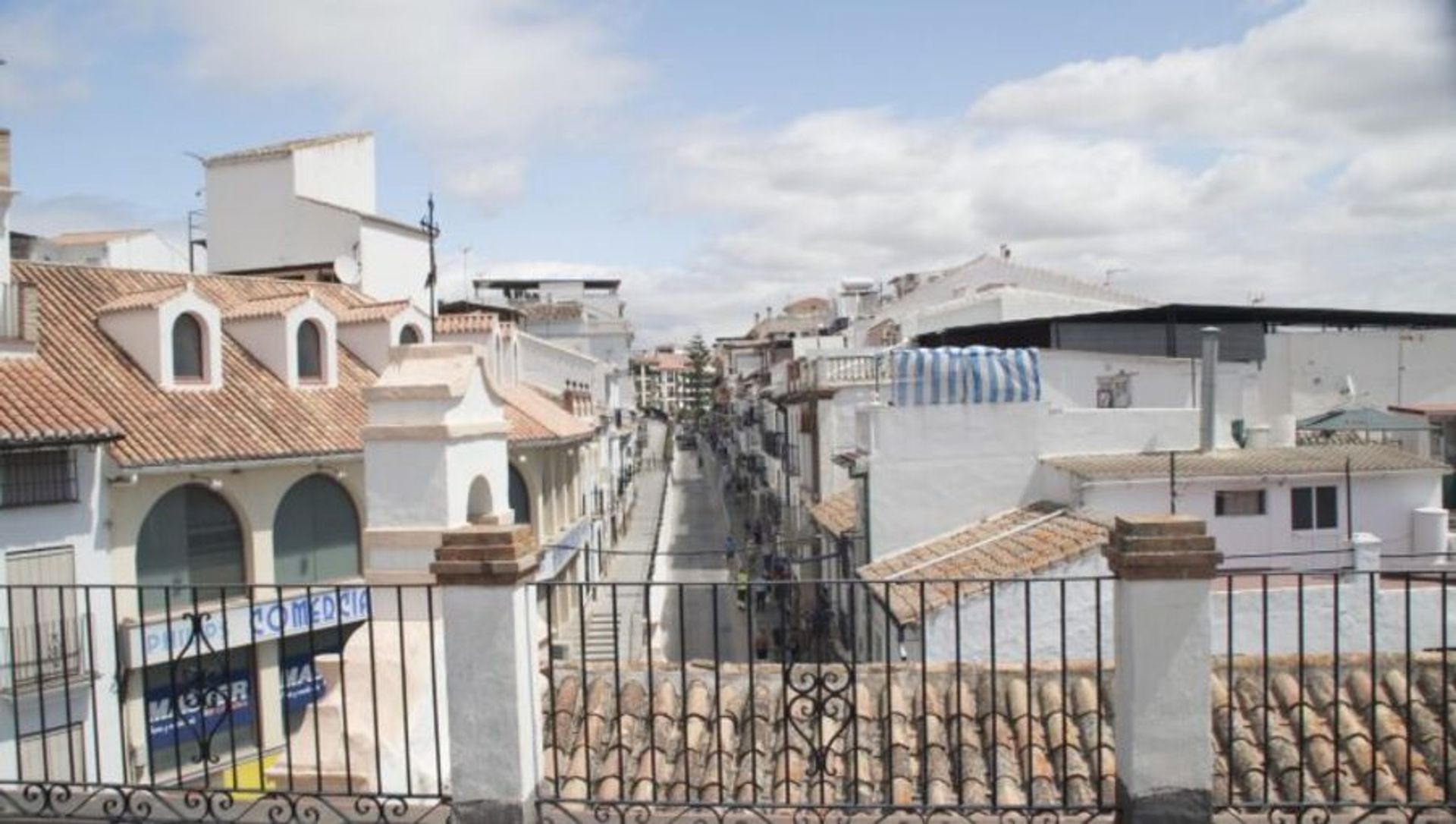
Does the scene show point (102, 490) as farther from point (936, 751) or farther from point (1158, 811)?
point (1158, 811)

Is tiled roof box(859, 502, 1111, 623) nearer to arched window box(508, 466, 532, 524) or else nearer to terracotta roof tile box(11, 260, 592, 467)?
terracotta roof tile box(11, 260, 592, 467)

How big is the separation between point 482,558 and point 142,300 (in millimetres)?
14765

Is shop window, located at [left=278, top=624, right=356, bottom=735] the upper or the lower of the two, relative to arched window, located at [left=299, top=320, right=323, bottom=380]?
lower

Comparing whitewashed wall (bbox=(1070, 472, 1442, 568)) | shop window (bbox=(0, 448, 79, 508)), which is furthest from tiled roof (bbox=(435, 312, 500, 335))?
whitewashed wall (bbox=(1070, 472, 1442, 568))

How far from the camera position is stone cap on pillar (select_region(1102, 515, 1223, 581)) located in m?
4.58

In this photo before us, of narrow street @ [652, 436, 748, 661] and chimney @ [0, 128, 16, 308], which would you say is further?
narrow street @ [652, 436, 748, 661]

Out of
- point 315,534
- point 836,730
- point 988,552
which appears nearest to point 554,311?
point 315,534

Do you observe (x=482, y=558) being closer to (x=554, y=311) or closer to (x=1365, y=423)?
(x=1365, y=423)

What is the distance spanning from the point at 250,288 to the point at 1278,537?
19090 millimetres

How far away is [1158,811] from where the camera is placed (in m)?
4.66

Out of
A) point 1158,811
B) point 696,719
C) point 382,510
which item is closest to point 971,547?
point 696,719

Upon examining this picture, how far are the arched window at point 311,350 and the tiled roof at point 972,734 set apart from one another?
13017 millimetres

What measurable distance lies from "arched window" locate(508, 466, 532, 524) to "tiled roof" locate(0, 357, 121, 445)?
986 centimetres

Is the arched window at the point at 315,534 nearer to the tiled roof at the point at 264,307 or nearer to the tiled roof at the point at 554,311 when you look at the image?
the tiled roof at the point at 264,307
